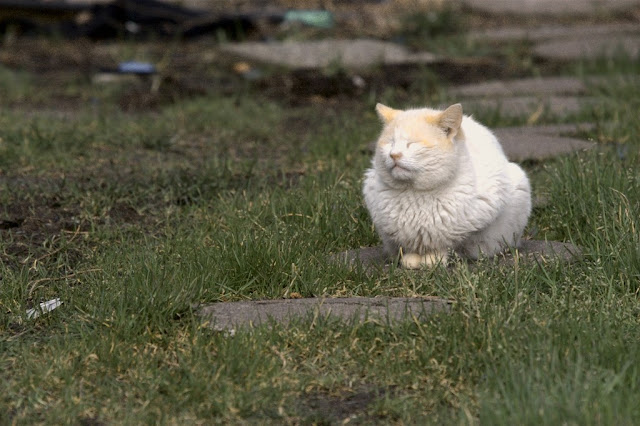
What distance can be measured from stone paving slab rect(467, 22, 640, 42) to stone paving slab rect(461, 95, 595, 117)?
249cm

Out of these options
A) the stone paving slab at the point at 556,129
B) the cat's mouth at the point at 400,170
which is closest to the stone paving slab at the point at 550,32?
the stone paving slab at the point at 556,129

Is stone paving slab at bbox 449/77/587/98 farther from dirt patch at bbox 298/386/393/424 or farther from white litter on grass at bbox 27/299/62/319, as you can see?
dirt patch at bbox 298/386/393/424

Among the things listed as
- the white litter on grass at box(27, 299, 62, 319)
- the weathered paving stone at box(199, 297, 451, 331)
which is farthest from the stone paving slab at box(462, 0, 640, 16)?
the white litter on grass at box(27, 299, 62, 319)

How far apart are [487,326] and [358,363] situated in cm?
41

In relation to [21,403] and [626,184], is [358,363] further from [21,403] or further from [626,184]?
[626,184]

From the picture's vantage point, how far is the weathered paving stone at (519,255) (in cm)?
365

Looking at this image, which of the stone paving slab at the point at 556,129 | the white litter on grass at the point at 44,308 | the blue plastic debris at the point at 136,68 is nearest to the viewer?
the white litter on grass at the point at 44,308

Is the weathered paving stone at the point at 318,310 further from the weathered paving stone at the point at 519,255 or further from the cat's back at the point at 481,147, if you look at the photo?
the cat's back at the point at 481,147

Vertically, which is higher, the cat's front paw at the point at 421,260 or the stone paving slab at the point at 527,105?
the cat's front paw at the point at 421,260

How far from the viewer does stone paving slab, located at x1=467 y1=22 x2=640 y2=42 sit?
9.37 meters

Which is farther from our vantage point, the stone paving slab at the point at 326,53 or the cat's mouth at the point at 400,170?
the stone paving slab at the point at 326,53

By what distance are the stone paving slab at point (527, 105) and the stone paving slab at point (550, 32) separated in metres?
2.49

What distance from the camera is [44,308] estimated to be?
3.44 metres

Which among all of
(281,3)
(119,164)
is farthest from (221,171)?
(281,3)
